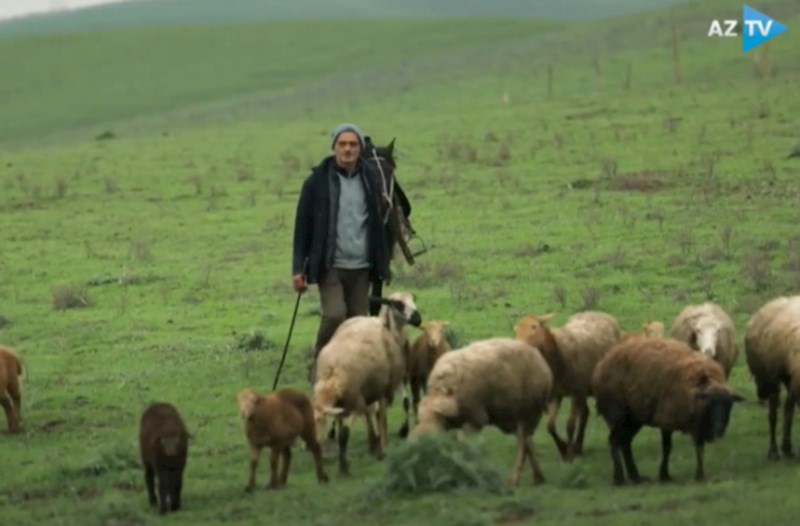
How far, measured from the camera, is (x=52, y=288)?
86.5 feet

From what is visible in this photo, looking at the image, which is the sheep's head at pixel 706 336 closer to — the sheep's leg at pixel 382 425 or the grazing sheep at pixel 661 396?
the grazing sheep at pixel 661 396

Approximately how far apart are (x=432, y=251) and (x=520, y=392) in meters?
13.0

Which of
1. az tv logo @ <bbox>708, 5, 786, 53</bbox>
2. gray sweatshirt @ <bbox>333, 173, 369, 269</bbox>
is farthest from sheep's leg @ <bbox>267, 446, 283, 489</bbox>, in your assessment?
az tv logo @ <bbox>708, 5, 786, 53</bbox>

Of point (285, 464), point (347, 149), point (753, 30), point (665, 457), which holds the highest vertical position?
point (753, 30)

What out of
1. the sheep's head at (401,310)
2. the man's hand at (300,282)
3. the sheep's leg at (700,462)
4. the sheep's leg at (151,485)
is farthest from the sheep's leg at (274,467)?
the sheep's leg at (700,462)

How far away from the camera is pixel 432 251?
89.5ft

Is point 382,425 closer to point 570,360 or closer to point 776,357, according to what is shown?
point 570,360

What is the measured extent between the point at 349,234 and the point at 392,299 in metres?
0.63

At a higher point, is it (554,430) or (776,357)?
(776,357)

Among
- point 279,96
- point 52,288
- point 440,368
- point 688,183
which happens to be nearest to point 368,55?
point 279,96

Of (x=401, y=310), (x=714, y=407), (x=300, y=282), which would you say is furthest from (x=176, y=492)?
(x=714, y=407)

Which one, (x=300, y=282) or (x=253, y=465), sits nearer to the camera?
(x=253, y=465)

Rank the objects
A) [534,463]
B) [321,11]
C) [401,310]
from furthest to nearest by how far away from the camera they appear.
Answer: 1. [321,11]
2. [401,310]
3. [534,463]

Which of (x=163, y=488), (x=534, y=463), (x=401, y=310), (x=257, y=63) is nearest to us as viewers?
(x=163, y=488)
